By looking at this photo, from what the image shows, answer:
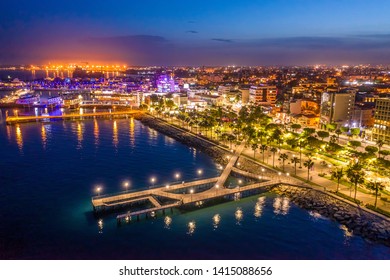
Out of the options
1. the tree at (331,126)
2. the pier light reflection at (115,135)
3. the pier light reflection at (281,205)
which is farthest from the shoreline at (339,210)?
the pier light reflection at (115,135)

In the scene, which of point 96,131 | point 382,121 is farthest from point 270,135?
point 96,131

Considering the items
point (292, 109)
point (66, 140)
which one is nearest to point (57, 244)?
point (66, 140)

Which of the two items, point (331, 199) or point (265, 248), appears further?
point (331, 199)

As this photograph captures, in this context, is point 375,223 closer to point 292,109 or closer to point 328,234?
point 328,234

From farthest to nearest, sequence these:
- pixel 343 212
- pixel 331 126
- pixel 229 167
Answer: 1. pixel 331 126
2. pixel 229 167
3. pixel 343 212

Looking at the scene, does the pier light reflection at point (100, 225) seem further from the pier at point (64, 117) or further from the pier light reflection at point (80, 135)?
the pier at point (64, 117)

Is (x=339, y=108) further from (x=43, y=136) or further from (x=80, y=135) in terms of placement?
(x=43, y=136)

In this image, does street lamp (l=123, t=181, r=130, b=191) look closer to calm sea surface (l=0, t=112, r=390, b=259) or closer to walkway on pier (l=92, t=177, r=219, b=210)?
calm sea surface (l=0, t=112, r=390, b=259)
